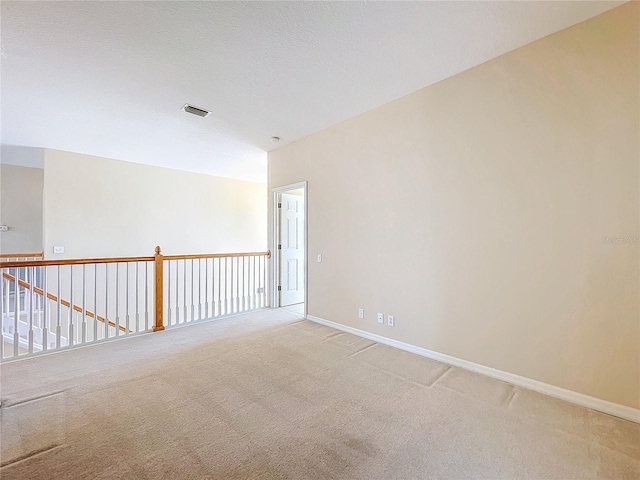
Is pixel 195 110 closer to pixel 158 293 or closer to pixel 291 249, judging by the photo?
pixel 158 293

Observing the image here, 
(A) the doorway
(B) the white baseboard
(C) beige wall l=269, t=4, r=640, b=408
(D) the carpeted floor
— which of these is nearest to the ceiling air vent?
(A) the doorway

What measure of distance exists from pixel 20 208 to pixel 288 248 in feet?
18.2

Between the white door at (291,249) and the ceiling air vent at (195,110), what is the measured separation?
6.30ft

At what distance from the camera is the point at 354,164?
142 inches

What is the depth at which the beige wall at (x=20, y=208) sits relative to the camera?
17.7 ft

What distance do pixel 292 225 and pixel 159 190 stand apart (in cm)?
300

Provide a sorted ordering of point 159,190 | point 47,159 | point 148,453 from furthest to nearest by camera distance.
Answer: point 159,190, point 47,159, point 148,453

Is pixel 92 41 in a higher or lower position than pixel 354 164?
higher

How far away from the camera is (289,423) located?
6.08 ft

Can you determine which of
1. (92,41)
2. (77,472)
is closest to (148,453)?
(77,472)

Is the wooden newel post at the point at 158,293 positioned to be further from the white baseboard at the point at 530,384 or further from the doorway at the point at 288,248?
the white baseboard at the point at 530,384

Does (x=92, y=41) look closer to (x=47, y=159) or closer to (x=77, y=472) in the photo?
(x=77, y=472)

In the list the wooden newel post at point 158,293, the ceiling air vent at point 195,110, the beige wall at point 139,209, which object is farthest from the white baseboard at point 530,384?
the beige wall at point 139,209

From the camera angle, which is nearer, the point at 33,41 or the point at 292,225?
the point at 33,41
